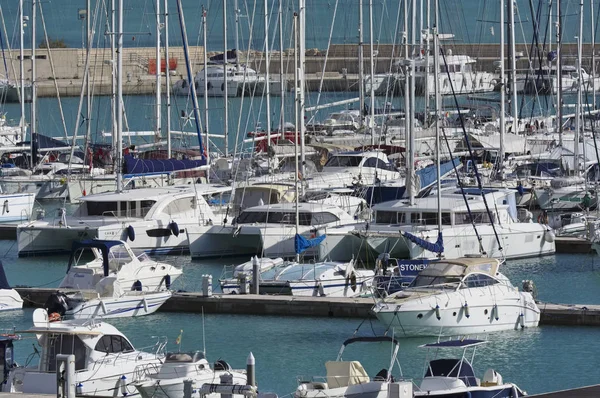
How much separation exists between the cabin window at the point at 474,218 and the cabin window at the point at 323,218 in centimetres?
319

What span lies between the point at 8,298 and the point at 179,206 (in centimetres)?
931

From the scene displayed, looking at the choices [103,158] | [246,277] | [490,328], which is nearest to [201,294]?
[246,277]

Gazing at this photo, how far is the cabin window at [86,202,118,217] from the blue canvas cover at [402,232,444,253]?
25.7ft

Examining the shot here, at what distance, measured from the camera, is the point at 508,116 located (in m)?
60.8

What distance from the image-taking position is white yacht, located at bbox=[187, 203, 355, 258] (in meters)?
36.5

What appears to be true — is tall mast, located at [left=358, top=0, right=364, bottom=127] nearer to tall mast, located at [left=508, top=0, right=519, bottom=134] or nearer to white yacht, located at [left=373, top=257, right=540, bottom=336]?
tall mast, located at [left=508, top=0, right=519, bottom=134]

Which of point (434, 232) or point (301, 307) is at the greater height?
point (434, 232)

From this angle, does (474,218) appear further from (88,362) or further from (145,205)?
(88,362)

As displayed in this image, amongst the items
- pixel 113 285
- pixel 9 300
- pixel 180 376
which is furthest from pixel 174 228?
pixel 180 376

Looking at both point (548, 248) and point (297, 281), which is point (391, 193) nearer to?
point (548, 248)

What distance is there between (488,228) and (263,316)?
8216 millimetres

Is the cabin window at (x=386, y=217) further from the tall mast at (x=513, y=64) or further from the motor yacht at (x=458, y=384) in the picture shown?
the motor yacht at (x=458, y=384)

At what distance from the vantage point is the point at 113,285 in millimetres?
29750

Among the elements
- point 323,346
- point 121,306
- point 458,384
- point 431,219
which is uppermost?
point 431,219
